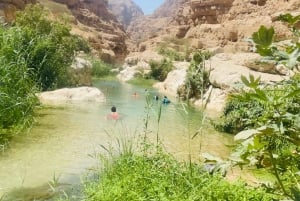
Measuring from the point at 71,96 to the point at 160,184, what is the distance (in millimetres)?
20256

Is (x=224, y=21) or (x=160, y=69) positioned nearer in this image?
(x=160, y=69)

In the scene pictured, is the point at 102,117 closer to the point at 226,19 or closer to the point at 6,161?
the point at 6,161

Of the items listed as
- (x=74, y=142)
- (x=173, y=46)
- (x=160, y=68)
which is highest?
(x=173, y=46)

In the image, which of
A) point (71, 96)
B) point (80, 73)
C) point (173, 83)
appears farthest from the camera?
point (173, 83)

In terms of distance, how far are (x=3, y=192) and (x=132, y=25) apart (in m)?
191

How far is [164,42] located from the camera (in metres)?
82.4

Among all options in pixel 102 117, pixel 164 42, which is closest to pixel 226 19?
pixel 164 42

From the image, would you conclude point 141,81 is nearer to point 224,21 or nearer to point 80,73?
point 80,73

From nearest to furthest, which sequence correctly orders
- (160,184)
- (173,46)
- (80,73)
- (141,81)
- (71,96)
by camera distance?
(160,184), (71,96), (80,73), (141,81), (173,46)

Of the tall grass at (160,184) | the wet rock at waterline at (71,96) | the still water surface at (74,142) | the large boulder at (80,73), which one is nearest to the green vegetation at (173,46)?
the large boulder at (80,73)

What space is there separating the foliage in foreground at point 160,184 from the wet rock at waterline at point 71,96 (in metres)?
17.0

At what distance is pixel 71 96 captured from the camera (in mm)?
24844

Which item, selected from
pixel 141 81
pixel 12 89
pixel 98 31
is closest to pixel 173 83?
pixel 141 81

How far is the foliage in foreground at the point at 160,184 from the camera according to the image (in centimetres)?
486
